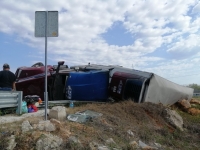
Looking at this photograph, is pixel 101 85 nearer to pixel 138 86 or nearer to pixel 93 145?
pixel 138 86

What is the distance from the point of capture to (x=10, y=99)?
22.1ft

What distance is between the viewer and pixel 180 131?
7.30 m

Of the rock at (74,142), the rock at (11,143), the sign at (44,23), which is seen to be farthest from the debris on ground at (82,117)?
the sign at (44,23)

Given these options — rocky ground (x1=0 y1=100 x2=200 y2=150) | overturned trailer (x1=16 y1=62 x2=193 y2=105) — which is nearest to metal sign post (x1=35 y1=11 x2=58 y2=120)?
rocky ground (x1=0 y1=100 x2=200 y2=150)

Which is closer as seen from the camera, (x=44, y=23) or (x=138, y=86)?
(x=44, y=23)

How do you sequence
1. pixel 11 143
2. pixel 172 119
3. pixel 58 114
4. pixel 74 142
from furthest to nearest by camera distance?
pixel 172 119 < pixel 58 114 < pixel 74 142 < pixel 11 143

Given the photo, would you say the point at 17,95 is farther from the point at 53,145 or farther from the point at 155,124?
the point at 155,124

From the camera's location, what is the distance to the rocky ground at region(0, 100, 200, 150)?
4.16 metres

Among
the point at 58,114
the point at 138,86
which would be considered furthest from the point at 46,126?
the point at 138,86

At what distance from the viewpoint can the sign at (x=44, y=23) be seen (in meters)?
5.46

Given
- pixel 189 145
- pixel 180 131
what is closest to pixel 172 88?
pixel 180 131

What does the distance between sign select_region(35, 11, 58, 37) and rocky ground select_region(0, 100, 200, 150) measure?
201 centimetres

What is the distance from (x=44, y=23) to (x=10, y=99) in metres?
2.62

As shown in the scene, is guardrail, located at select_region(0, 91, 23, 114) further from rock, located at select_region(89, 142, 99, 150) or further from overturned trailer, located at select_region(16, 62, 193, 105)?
rock, located at select_region(89, 142, 99, 150)
